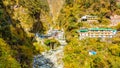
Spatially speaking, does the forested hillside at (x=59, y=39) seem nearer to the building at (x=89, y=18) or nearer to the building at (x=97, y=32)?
the building at (x=89, y=18)

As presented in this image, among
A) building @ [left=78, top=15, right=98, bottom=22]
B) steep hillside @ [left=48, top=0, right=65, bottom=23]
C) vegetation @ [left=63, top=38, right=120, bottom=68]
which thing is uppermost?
building @ [left=78, top=15, right=98, bottom=22]

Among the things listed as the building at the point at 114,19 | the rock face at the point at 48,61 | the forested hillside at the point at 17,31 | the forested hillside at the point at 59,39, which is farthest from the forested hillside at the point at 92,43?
the forested hillside at the point at 17,31

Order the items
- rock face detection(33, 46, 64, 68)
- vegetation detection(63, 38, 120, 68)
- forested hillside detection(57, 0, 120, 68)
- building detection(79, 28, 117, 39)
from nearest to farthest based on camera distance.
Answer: vegetation detection(63, 38, 120, 68)
forested hillside detection(57, 0, 120, 68)
rock face detection(33, 46, 64, 68)
building detection(79, 28, 117, 39)

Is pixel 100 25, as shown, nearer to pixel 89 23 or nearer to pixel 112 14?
pixel 89 23

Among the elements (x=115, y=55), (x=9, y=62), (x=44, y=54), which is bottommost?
(x=44, y=54)

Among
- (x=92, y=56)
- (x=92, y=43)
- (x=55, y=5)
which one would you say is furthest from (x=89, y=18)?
(x=55, y=5)

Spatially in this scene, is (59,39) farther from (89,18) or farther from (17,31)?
(17,31)

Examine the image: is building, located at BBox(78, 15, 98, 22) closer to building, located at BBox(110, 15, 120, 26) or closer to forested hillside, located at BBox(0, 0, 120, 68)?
forested hillside, located at BBox(0, 0, 120, 68)

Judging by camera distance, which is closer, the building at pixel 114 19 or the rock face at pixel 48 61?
the rock face at pixel 48 61

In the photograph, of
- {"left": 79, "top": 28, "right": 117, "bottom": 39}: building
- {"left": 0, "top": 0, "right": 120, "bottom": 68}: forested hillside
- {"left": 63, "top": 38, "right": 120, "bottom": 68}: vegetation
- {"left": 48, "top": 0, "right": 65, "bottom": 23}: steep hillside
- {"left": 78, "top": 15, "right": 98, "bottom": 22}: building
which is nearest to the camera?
{"left": 63, "top": 38, "right": 120, "bottom": 68}: vegetation

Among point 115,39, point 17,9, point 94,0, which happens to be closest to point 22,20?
point 17,9

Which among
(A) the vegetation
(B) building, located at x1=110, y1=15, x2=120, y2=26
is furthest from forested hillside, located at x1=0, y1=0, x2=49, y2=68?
(B) building, located at x1=110, y1=15, x2=120, y2=26
